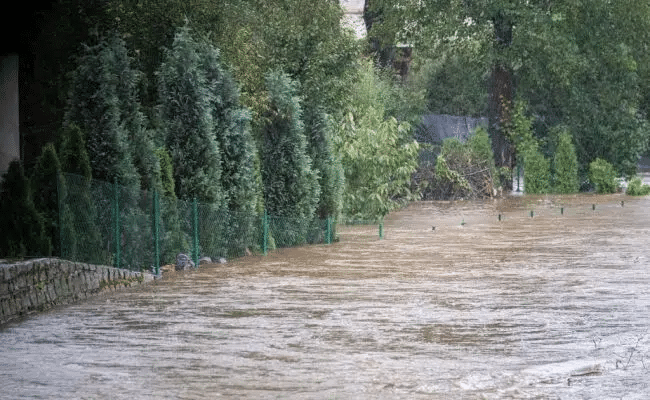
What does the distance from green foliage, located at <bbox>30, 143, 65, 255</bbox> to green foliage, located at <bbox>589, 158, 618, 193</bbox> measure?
34211mm

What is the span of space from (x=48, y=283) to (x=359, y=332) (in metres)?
4.60

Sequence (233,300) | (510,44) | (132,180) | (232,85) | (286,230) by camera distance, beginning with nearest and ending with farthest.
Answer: (233,300)
(132,180)
(232,85)
(286,230)
(510,44)

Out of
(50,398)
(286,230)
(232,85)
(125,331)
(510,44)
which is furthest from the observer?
(510,44)

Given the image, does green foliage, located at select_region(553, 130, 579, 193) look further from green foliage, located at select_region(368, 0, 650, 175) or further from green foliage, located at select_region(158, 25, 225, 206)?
green foliage, located at select_region(158, 25, 225, 206)

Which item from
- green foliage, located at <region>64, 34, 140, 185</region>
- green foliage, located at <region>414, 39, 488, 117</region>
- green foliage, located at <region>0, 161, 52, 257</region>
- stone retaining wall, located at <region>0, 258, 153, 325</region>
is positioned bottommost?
stone retaining wall, located at <region>0, 258, 153, 325</region>

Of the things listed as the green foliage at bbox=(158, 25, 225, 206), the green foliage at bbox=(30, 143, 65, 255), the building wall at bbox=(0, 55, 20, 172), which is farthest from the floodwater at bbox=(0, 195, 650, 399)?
the building wall at bbox=(0, 55, 20, 172)

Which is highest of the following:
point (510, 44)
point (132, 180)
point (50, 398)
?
point (510, 44)

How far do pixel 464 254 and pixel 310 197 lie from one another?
3.89 m

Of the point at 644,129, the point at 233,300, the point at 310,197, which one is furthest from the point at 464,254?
the point at 644,129

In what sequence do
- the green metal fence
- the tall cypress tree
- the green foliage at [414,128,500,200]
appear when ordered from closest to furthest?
the tall cypress tree, the green metal fence, the green foliage at [414,128,500,200]

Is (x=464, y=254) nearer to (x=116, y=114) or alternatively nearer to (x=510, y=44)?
(x=116, y=114)

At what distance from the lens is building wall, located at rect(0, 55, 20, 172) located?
24.8 meters

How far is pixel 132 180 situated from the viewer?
20812 mm

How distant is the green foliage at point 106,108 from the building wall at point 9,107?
3.33 metres
